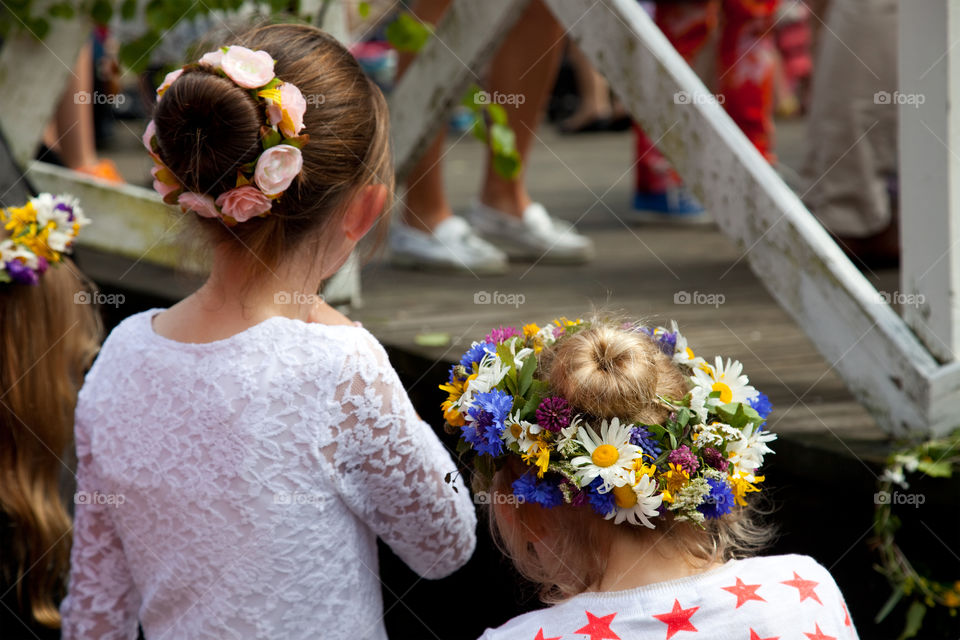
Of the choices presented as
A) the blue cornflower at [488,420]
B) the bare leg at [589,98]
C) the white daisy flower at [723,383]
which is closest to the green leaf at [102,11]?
the blue cornflower at [488,420]

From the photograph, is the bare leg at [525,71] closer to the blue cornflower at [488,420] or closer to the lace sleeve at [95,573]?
the lace sleeve at [95,573]

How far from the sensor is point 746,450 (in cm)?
121

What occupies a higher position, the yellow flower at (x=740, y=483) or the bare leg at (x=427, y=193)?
the yellow flower at (x=740, y=483)

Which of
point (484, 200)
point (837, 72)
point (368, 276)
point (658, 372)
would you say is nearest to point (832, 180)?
point (837, 72)

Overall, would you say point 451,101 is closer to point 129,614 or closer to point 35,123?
point 35,123

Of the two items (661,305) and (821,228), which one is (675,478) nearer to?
(821,228)

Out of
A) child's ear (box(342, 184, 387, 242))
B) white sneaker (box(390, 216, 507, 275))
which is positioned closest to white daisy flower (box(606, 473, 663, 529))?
child's ear (box(342, 184, 387, 242))

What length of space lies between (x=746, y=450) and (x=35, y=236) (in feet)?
4.78

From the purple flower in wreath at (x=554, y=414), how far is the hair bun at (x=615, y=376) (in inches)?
0.6

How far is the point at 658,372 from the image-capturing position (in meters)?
1.20

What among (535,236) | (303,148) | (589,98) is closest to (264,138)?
(303,148)

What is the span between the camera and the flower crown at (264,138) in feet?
4.44

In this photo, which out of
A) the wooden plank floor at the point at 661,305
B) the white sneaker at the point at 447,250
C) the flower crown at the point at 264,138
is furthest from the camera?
the white sneaker at the point at 447,250

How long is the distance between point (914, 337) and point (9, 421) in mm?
1715
